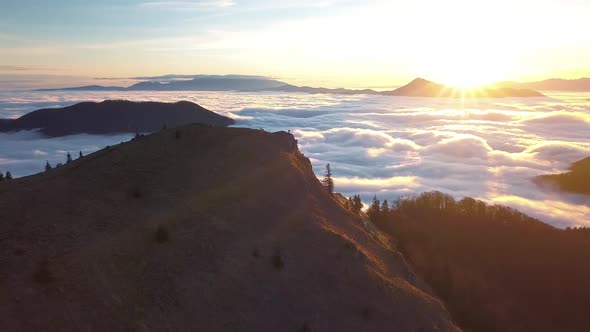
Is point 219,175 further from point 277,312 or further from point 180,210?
point 277,312

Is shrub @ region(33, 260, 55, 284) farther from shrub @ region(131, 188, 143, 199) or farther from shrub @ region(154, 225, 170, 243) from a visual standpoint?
shrub @ region(131, 188, 143, 199)

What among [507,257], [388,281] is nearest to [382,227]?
[507,257]

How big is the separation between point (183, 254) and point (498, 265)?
8366cm

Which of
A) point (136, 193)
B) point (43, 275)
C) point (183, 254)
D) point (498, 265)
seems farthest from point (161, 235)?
point (498, 265)

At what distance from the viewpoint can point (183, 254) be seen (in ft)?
108

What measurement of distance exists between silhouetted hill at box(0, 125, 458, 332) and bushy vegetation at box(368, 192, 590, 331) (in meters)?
20.5

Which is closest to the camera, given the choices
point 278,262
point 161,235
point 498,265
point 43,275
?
point 43,275

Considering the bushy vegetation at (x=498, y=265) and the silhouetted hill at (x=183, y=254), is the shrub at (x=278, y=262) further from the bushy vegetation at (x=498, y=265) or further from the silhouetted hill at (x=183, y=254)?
the bushy vegetation at (x=498, y=265)

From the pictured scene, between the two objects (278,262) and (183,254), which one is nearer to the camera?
(183,254)

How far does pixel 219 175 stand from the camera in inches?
1891

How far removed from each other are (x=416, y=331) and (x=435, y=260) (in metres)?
46.7

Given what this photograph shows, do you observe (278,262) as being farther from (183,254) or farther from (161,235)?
(161,235)

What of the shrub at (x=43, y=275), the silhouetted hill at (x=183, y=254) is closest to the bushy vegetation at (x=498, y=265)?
the silhouetted hill at (x=183, y=254)

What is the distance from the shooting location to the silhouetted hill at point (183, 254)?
25984 mm
